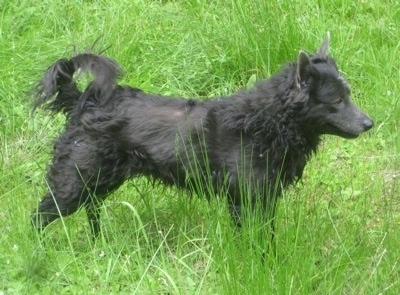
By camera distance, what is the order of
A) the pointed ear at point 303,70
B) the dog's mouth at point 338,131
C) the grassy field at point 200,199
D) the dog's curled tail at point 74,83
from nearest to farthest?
the grassy field at point 200,199, the pointed ear at point 303,70, the dog's mouth at point 338,131, the dog's curled tail at point 74,83

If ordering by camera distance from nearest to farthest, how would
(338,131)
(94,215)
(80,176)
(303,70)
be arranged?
(303,70)
(338,131)
(80,176)
(94,215)

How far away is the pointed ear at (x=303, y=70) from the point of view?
4.32 meters

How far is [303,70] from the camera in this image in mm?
4359

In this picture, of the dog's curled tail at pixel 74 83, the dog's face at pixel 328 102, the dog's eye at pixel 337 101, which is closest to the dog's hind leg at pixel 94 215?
the dog's curled tail at pixel 74 83

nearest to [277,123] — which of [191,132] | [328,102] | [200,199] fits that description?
[328,102]

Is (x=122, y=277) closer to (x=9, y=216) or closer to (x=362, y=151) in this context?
(x=9, y=216)

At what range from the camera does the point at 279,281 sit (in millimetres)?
3482

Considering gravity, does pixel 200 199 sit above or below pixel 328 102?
below

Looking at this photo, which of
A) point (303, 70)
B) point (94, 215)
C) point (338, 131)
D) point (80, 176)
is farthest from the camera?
point (94, 215)

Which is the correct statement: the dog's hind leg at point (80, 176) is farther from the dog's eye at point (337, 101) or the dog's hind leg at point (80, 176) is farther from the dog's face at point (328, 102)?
the dog's eye at point (337, 101)

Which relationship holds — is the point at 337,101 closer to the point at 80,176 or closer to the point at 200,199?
the point at 200,199

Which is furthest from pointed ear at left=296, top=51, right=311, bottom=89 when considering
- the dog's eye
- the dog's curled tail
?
the dog's curled tail

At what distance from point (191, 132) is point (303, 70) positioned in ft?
2.32

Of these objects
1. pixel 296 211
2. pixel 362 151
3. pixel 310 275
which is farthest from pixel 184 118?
pixel 362 151
